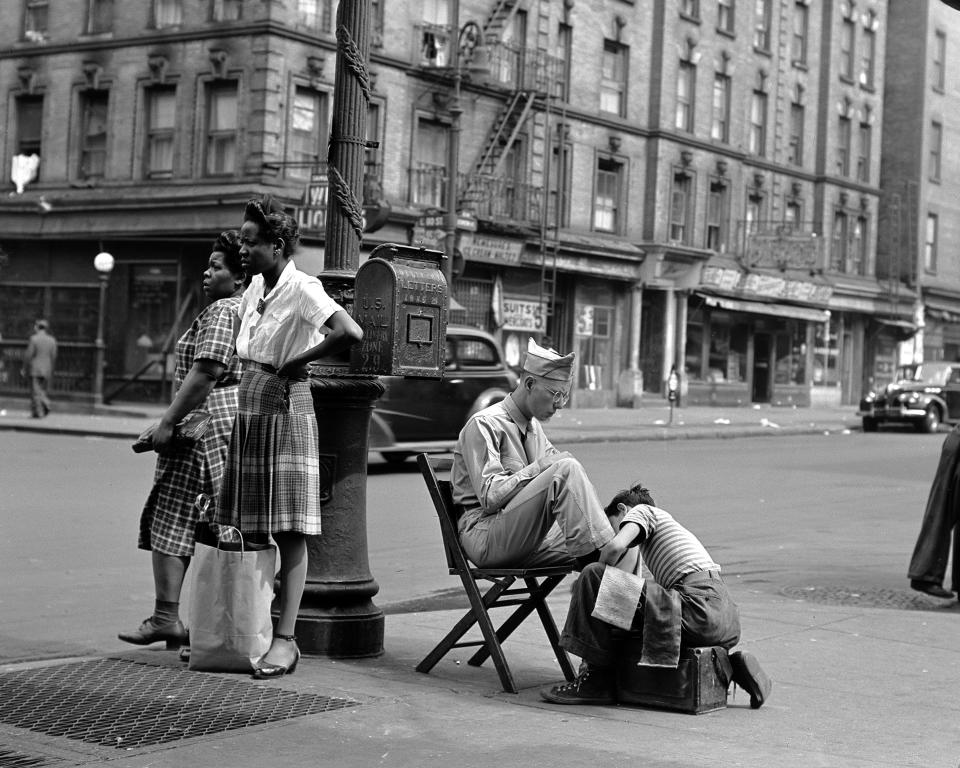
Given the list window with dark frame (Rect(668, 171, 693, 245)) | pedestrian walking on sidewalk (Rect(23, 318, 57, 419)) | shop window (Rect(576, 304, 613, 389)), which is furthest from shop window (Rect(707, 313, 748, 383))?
pedestrian walking on sidewalk (Rect(23, 318, 57, 419))

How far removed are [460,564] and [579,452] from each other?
17.9m

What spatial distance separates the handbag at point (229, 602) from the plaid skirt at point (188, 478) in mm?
786

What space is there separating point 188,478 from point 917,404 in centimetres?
3084

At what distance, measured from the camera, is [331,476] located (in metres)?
6.84

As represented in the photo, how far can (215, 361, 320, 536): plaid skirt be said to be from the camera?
20.9 feet

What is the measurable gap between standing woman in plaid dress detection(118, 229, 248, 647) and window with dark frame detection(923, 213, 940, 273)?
50973 millimetres

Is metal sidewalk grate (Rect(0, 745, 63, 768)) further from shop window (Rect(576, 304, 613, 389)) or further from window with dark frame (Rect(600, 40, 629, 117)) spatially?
window with dark frame (Rect(600, 40, 629, 117))

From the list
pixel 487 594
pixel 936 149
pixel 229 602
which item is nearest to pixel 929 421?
pixel 936 149

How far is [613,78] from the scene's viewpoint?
39281 millimetres

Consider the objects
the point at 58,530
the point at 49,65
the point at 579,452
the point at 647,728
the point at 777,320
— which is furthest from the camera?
the point at 777,320

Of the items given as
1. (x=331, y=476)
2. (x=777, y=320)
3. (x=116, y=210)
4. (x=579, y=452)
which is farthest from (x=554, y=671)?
(x=777, y=320)

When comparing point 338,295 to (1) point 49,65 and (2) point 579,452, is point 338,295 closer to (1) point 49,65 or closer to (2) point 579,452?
(2) point 579,452

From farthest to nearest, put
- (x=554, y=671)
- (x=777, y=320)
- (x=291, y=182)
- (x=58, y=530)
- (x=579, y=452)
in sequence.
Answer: (x=777, y=320) < (x=291, y=182) < (x=579, y=452) < (x=58, y=530) < (x=554, y=671)

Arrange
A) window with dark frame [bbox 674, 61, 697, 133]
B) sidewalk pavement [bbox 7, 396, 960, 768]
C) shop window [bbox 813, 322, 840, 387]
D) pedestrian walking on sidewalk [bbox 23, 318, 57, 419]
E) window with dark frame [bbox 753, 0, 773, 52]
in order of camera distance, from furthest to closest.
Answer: shop window [bbox 813, 322, 840, 387] → window with dark frame [bbox 753, 0, 773, 52] → window with dark frame [bbox 674, 61, 697, 133] → pedestrian walking on sidewalk [bbox 23, 318, 57, 419] → sidewalk pavement [bbox 7, 396, 960, 768]
